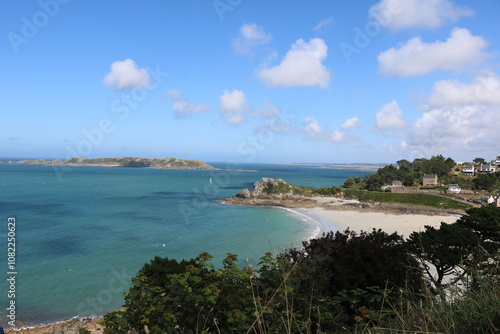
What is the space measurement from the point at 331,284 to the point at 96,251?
72.3 ft

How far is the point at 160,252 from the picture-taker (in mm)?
24484

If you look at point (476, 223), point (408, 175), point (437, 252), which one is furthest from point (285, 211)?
point (408, 175)

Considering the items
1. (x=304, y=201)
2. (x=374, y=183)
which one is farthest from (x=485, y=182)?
(x=304, y=201)

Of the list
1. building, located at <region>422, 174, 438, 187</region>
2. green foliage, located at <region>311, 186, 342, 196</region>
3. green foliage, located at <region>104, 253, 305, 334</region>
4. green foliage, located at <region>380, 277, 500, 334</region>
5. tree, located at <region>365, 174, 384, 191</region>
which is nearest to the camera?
green foliage, located at <region>380, 277, 500, 334</region>

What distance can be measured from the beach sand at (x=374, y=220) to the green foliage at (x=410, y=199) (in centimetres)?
708

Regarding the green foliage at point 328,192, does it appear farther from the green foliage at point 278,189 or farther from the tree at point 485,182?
the tree at point 485,182

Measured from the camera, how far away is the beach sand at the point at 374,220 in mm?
35875

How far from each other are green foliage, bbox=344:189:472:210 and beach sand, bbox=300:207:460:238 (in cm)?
708

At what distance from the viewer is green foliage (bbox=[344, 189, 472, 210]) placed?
5091 centimetres

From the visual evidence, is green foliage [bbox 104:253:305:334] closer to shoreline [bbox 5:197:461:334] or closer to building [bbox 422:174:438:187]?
shoreline [bbox 5:197:461:334]

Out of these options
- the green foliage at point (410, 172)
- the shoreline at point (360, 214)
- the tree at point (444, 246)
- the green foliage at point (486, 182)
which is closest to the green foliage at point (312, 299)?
the tree at point (444, 246)

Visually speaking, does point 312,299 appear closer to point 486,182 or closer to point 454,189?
point 454,189

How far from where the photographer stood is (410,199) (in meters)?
55.1

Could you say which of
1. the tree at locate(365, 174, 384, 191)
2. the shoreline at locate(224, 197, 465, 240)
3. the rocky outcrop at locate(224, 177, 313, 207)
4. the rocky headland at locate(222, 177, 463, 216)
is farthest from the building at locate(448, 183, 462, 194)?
the rocky outcrop at locate(224, 177, 313, 207)
